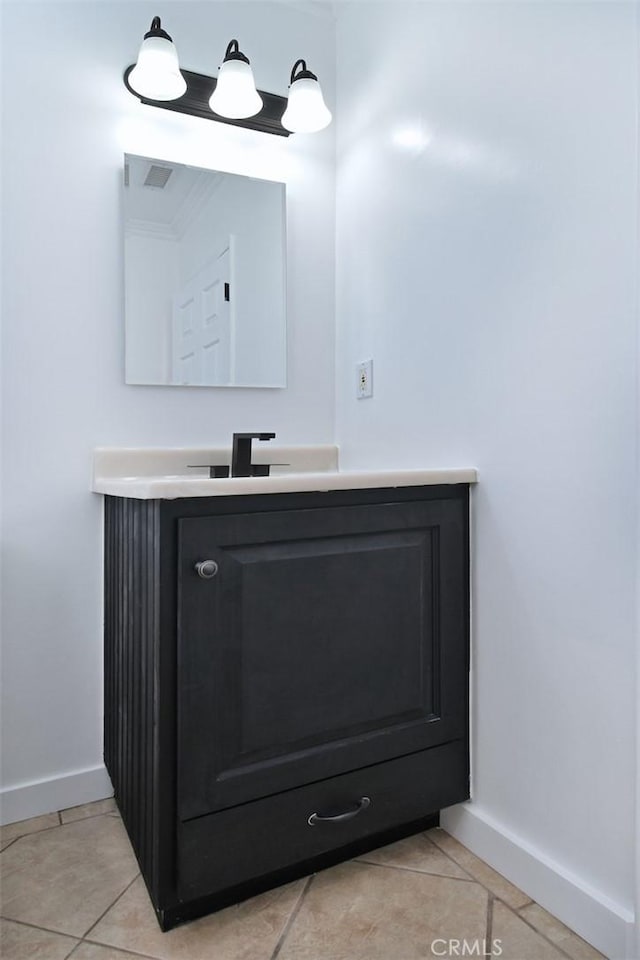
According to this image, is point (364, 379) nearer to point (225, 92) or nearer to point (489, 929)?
point (225, 92)

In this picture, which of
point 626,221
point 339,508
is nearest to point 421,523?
point 339,508

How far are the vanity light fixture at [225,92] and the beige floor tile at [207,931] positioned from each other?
188 cm

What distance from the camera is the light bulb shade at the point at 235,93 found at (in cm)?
164

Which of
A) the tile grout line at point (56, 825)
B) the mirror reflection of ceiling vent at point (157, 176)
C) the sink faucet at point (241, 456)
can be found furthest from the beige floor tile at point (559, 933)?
the mirror reflection of ceiling vent at point (157, 176)

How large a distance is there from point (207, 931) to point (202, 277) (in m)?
1.58

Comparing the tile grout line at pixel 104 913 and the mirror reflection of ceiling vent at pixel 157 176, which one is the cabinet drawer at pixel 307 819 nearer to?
the tile grout line at pixel 104 913

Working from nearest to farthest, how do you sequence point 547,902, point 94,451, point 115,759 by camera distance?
point 547,902
point 115,759
point 94,451

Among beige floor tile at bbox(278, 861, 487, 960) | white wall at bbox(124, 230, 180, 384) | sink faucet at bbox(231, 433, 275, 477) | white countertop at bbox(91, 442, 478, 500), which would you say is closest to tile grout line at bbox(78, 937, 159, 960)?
beige floor tile at bbox(278, 861, 487, 960)

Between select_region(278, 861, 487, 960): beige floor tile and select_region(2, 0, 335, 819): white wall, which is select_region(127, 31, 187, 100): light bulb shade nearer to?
select_region(2, 0, 335, 819): white wall

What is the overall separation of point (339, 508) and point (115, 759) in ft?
2.78

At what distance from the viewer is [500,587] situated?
134 centimetres

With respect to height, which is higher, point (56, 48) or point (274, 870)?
point (56, 48)

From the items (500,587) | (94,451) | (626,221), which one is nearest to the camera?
(626,221)

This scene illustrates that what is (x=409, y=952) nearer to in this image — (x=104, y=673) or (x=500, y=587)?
(x=500, y=587)
